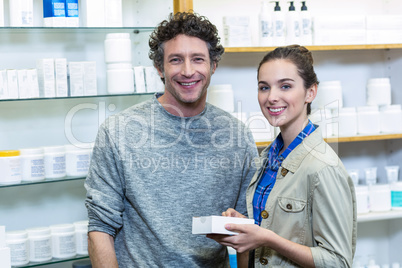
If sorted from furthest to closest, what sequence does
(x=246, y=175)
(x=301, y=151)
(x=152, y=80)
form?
(x=152, y=80) → (x=246, y=175) → (x=301, y=151)

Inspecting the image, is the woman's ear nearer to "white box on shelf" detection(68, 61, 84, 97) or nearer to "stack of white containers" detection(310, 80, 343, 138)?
"white box on shelf" detection(68, 61, 84, 97)

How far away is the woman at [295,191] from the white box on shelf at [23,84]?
48.1 inches

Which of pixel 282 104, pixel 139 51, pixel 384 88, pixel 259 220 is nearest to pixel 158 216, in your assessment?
pixel 259 220

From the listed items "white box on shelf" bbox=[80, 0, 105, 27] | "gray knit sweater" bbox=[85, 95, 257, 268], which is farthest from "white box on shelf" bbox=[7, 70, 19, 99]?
"gray knit sweater" bbox=[85, 95, 257, 268]

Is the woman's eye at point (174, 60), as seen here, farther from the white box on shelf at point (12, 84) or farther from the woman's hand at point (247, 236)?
the white box on shelf at point (12, 84)

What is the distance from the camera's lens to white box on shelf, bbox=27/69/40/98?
2.53 m

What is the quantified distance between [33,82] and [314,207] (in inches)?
59.4

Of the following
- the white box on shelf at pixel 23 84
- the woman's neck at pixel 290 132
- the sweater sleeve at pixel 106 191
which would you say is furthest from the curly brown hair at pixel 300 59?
the white box on shelf at pixel 23 84

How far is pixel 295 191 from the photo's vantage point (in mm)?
1641

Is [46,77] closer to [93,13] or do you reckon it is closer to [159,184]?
[93,13]

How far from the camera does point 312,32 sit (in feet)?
9.99

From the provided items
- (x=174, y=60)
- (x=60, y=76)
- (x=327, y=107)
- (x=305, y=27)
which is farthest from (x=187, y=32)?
(x=327, y=107)

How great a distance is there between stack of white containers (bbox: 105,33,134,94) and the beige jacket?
3.85ft

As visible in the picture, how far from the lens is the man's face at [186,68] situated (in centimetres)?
199
